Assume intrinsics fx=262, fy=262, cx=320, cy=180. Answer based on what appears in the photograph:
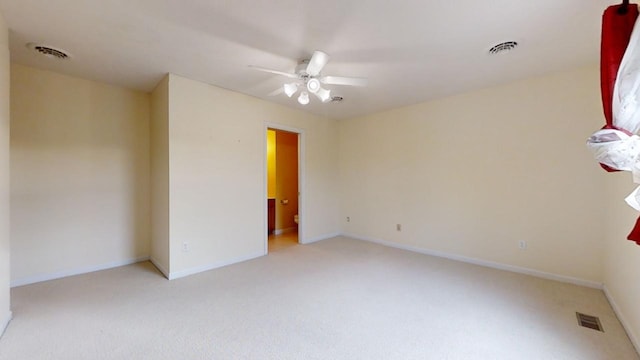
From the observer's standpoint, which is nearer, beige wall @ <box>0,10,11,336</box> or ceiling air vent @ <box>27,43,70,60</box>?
beige wall @ <box>0,10,11,336</box>

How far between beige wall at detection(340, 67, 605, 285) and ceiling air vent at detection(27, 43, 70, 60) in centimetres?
429

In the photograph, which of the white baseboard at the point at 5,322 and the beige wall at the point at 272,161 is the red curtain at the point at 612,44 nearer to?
the white baseboard at the point at 5,322

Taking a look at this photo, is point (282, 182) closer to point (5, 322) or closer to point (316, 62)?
point (316, 62)

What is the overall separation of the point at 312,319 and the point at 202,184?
87.8 inches

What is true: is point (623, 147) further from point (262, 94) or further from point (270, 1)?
→ point (262, 94)

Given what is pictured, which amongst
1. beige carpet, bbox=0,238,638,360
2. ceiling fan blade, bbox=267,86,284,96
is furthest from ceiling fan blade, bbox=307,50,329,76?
beige carpet, bbox=0,238,638,360

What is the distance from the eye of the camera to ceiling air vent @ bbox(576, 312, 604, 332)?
2127 mm

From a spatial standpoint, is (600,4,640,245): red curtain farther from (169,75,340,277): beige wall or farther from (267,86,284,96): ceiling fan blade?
(169,75,340,277): beige wall

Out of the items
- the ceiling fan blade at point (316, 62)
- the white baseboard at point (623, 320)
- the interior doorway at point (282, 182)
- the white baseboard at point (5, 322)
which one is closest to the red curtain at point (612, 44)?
the white baseboard at point (623, 320)

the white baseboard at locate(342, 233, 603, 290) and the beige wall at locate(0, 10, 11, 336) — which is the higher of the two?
the beige wall at locate(0, 10, 11, 336)

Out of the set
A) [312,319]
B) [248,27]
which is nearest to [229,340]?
[312,319]

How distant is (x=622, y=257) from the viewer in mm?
2244

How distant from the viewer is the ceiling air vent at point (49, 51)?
2.49m

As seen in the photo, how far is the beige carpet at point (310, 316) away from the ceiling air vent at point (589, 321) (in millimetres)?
46
